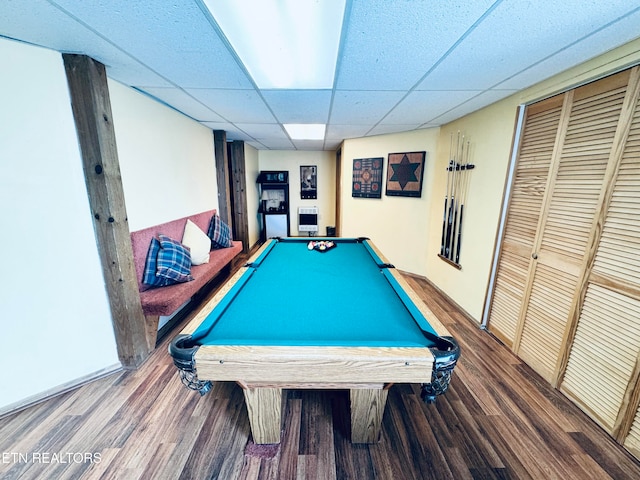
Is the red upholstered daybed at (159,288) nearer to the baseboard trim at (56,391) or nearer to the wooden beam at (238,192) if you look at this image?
the baseboard trim at (56,391)

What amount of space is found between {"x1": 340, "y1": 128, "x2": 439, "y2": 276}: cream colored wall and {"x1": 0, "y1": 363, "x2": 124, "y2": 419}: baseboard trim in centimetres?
361

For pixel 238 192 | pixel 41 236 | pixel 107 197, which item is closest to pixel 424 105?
pixel 107 197

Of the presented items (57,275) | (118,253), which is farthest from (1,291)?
(118,253)

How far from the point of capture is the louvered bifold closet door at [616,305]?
1.34 m

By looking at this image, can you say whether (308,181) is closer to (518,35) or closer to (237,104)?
(237,104)

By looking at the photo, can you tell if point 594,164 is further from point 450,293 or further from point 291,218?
point 291,218

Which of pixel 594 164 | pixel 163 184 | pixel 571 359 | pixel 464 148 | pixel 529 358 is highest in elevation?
pixel 464 148

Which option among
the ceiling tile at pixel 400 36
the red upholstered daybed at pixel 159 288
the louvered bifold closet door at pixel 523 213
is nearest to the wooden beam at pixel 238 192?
the red upholstered daybed at pixel 159 288

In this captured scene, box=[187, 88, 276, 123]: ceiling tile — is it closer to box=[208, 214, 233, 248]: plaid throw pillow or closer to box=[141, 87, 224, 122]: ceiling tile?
box=[141, 87, 224, 122]: ceiling tile

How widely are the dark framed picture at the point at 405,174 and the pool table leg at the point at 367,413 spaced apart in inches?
116

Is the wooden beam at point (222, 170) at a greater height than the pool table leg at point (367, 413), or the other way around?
the wooden beam at point (222, 170)

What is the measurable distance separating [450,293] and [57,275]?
368 cm

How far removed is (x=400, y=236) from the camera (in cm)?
389

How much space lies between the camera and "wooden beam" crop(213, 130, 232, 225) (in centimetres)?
376
